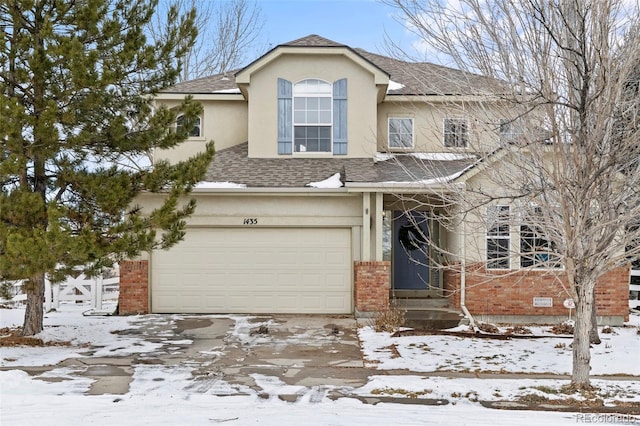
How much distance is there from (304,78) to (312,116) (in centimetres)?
102

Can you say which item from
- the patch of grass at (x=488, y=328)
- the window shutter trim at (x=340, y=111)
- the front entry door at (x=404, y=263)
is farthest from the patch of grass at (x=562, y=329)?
the window shutter trim at (x=340, y=111)

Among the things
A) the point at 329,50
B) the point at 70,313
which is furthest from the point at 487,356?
the point at 70,313

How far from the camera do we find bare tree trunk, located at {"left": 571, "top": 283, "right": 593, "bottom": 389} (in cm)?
683

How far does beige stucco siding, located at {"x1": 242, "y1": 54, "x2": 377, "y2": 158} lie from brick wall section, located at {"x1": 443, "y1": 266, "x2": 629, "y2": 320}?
4389mm

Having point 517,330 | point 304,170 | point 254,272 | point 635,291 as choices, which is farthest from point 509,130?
point 635,291

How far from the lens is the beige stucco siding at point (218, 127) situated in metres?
15.6

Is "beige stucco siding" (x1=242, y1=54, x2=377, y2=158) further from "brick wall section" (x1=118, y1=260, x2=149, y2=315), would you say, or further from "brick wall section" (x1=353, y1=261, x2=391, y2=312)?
"brick wall section" (x1=118, y1=260, x2=149, y2=315)

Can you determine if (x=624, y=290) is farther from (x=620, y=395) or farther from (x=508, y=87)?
(x=508, y=87)

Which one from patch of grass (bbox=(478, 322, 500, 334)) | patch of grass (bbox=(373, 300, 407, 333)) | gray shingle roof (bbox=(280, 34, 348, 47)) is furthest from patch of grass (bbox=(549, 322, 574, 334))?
gray shingle roof (bbox=(280, 34, 348, 47))

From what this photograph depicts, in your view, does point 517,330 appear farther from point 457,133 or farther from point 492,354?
point 457,133

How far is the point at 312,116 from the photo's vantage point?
1427 cm

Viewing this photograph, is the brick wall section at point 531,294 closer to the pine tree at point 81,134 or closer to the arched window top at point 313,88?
the arched window top at point 313,88

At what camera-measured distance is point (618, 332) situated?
36.3ft

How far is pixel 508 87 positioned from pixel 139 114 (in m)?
6.35
